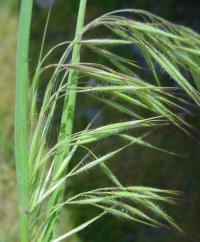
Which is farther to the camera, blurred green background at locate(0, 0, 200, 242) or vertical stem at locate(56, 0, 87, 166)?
blurred green background at locate(0, 0, 200, 242)

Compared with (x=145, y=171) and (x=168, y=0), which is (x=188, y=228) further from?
(x=168, y=0)

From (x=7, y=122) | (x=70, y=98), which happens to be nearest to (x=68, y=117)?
(x=70, y=98)

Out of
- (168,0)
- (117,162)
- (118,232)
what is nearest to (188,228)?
(118,232)

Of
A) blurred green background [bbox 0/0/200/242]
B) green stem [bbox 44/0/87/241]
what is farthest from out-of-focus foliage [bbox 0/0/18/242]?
green stem [bbox 44/0/87/241]

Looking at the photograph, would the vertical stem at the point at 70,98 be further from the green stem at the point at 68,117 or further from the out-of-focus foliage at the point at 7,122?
the out-of-focus foliage at the point at 7,122

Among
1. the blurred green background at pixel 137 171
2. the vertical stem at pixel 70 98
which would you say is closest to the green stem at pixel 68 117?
the vertical stem at pixel 70 98

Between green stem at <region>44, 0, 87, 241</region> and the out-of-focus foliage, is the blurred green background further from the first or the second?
green stem at <region>44, 0, 87, 241</region>

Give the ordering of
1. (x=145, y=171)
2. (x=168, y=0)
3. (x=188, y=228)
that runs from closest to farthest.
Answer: (x=188, y=228)
(x=145, y=171)
(x=168, y=0)

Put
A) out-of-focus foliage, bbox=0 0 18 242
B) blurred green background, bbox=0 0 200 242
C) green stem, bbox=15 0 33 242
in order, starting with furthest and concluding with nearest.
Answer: out-of-focus foliage, bbox=0 0 18 242 < blurred green background, bbox=0 0 200 242 < green stem, bbox=15 0 33 242
